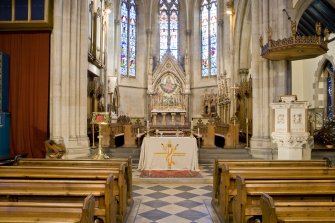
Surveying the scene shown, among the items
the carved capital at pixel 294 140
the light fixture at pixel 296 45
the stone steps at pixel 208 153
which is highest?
the light fixture at pixel 296 45

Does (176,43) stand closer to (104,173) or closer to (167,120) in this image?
(167,120)

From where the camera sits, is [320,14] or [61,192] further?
[320,14]

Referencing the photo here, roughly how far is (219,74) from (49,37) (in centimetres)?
1403

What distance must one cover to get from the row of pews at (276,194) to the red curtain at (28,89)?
621cm

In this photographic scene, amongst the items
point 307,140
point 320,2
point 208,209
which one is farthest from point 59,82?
point 320,2

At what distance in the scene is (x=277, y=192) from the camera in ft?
11.8

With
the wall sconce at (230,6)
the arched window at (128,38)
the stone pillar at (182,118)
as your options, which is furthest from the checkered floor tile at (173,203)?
the arched window at (128,38)

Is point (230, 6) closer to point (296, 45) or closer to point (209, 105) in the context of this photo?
point (209, 105)

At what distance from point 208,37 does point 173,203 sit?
66.4 ft

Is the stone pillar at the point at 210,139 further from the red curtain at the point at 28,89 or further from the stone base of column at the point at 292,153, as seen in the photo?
the red curtain at the point at 28,89

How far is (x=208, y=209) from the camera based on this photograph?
5.40 m

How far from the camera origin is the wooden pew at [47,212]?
2.30 metres

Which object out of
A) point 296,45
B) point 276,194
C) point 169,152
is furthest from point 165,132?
point 276,194

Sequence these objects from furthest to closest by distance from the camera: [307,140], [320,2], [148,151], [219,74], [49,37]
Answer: [219,74], [320,2], [49,37], [148,151], [307,140]
